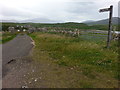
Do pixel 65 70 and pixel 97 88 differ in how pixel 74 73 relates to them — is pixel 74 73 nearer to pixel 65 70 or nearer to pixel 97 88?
pixel 65 70

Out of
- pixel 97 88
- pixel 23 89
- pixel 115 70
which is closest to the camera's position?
pixel 97 88

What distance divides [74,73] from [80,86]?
1398mm

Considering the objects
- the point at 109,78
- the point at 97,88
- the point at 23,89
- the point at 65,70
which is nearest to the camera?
the point at 97,88

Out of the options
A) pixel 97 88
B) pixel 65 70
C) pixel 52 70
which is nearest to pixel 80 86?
pixel 97 88

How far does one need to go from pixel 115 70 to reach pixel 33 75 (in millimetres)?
4030

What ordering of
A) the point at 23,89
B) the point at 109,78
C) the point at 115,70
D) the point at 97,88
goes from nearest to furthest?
the point at 97,88 → the point at 23,89 → the point at 109,78 → the point at 115,70

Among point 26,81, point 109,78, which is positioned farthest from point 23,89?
point 109,78

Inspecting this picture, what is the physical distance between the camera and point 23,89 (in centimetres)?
550

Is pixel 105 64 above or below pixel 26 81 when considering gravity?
above

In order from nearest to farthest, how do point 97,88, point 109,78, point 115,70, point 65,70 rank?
point 97,88 → point 109,78 → point 115,70 → point 65,70

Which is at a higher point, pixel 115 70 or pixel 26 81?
pixel 115 70

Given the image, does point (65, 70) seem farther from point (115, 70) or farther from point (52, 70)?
point (115, 70)

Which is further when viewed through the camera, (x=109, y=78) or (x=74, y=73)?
(x=74, y=73)

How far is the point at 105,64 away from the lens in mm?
7441
